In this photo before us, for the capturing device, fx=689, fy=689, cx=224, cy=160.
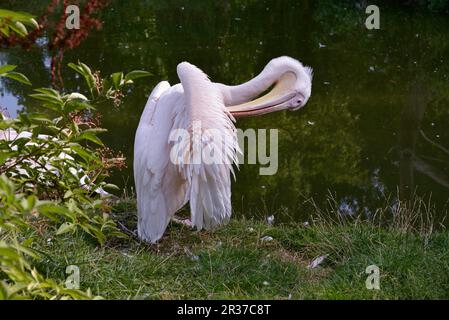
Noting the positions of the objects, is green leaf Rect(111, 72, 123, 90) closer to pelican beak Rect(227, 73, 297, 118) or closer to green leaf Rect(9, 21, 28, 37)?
green leaf Rect(9, 21, 28, 37)

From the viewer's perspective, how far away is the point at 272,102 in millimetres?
4668

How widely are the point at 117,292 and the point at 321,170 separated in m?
4.12

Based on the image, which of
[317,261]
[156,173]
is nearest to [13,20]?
[156,173]

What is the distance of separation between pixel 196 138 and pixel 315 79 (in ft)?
21.9

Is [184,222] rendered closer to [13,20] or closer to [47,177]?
[47,177]

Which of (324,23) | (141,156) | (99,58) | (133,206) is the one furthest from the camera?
(324,23)

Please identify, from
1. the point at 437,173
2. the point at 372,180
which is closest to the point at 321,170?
the point at 372,180

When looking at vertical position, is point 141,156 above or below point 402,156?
above

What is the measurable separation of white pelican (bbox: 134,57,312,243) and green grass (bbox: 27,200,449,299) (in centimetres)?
25

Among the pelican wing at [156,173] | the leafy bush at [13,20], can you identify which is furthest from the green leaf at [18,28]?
the pelican wing at [156,173]

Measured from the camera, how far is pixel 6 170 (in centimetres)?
335

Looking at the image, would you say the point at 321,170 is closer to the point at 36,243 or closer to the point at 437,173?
the point at 437,173

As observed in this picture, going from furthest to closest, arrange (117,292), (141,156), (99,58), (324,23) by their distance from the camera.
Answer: (324,23) → (99,58) → (141,156) → (117,292)
